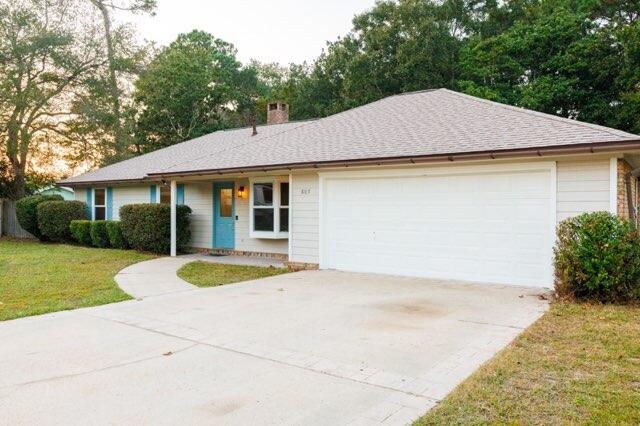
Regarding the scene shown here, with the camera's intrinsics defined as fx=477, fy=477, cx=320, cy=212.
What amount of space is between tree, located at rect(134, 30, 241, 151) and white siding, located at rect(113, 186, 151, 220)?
1115cm

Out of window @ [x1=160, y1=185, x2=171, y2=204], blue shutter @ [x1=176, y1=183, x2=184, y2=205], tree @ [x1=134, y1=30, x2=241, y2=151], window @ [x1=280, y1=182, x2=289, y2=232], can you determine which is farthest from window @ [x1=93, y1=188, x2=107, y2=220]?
tree @ [x1=134, y1=30, x2=241, y2=151]

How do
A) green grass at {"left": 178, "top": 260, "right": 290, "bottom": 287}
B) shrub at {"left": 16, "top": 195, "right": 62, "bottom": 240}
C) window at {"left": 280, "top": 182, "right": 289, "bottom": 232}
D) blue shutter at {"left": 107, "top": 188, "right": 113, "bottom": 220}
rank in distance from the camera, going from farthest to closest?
shrub at {"left": 16, "top": 195, "right": 62, "bottom": 240} < blue shutter at {"left": 107, "top": 188, "right": 113, "bottom": 220} < window at {"left": 280, "top": 182, "right": 289, "bottom": 232} < green grass at {"left": 178, "top": 260, "right": 290, "bottom": 287}

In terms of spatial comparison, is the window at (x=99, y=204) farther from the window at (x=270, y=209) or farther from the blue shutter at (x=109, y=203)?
the window at (x=270, y=209)

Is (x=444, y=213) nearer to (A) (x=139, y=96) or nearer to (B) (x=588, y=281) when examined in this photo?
(B) (x=588, y=281)

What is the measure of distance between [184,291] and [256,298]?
1483 millimetres

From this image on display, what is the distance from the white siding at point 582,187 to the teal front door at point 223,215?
9045 mm

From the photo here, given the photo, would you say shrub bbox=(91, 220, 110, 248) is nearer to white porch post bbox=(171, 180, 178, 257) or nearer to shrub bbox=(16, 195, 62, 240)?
white porch post bbox=(171, 180, 178, 257)

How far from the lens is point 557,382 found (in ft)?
12.4

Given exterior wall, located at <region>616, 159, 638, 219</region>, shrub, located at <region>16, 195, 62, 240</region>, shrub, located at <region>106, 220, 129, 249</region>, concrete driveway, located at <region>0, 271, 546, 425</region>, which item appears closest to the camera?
concrete driveway, located at <region>0, 271, 546, 425</region>

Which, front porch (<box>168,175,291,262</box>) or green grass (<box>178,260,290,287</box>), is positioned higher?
front porch (<box>168,175,291,262</box>)

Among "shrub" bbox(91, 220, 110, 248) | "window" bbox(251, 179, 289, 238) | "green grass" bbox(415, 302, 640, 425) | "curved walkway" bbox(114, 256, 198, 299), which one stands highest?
"window" bbox(251, 179, 289, 238)

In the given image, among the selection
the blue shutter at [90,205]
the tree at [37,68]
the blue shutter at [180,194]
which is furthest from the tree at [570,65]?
the tree at [37,68]

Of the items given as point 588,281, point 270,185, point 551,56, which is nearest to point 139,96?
point 270,185

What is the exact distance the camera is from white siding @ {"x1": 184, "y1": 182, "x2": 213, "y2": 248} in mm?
14680
